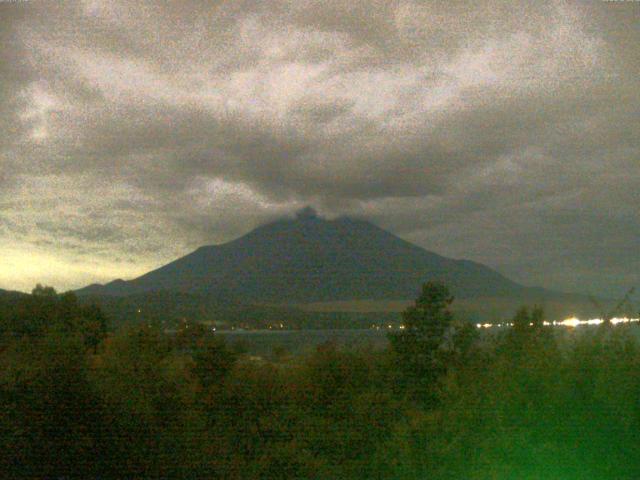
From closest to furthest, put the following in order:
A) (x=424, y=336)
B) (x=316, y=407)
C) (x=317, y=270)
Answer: (x=316, y=407) → (x=424, y=336) → (x=317, y=270)

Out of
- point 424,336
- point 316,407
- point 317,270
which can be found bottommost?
point 316,407

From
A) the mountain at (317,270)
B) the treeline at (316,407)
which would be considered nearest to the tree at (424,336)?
the treeline at (316,407)

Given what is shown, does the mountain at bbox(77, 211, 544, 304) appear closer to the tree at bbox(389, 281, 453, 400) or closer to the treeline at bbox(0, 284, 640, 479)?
the tree at bbox(389, 281, 453, 400)

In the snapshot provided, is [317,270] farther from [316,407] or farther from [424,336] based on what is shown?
[316,407]

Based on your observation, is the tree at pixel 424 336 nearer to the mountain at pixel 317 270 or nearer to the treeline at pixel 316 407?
the treeline at pixel 316 407

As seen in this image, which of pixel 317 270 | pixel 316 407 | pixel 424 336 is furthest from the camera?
pixel 317 270

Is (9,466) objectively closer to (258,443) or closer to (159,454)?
(159,454)

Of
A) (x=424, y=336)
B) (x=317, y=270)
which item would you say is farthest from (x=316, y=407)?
(x=317, y=270)
